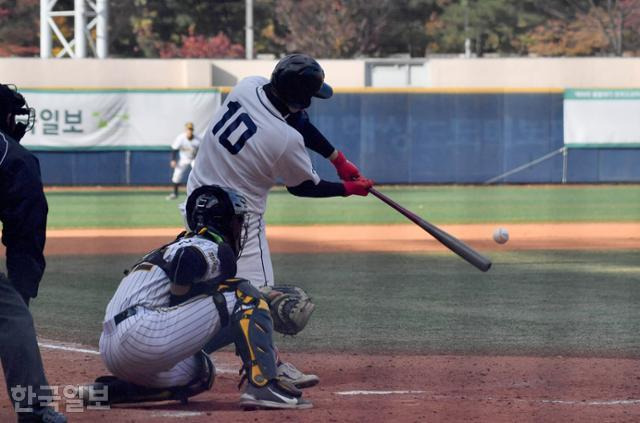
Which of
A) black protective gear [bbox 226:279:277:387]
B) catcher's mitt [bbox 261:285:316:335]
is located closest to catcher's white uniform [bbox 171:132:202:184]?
catcher's mitt [bbox 261:285:316:335]

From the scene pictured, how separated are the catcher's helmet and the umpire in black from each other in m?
1.47

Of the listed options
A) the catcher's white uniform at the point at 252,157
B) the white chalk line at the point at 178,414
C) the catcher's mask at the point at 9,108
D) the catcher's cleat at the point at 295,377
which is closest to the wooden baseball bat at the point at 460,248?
the catcher's white uniform at the point at 252,157

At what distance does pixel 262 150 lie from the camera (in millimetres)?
5758

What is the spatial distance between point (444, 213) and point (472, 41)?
104 ft

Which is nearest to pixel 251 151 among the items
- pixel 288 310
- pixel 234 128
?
pixel 234 128

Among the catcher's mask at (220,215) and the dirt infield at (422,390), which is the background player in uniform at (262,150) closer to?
the dirt infield at (422,390)

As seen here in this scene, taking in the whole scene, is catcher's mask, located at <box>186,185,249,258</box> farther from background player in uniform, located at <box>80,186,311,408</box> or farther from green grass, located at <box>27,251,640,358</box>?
green grass, located at <box>27,251,640,358</box>

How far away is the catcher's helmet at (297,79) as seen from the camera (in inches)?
226

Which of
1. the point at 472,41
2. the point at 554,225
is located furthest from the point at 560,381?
the point at 472,41

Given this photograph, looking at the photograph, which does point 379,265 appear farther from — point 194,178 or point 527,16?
point 527,16

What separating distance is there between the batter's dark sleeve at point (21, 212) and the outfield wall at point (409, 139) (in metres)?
23.4

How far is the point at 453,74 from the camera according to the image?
3144 cm

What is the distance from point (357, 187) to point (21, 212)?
198 centimetres

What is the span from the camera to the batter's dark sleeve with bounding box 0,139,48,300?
4.64m
